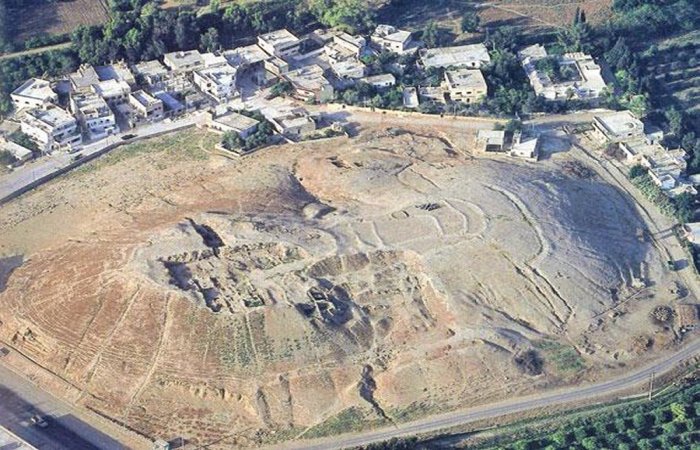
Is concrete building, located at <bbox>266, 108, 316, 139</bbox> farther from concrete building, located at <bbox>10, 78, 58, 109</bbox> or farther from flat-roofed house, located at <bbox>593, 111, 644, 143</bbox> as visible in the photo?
flat-roofed house, located at <bbox>593, 111, 644, 143</bbox>

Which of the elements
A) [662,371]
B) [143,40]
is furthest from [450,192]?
[143,40]

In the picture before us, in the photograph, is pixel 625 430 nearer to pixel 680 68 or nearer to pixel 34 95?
pixel 680 68

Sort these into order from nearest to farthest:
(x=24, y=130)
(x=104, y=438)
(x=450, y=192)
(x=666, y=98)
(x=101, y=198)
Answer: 1. (x=104, y=438)
2. (x=450, y=192)
3. (x=101, y=198)
4. (x=24, y=130)
5. (x=666, y=98)

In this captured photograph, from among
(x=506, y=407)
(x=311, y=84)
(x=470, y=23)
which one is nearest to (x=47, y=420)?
(x=506, y=407)

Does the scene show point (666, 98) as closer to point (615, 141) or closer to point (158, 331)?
point (615, 141)

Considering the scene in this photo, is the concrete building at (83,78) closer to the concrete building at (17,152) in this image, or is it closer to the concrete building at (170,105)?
the concrete building at (170,105)

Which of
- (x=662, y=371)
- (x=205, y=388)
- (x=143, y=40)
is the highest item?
(x=143, y=40)

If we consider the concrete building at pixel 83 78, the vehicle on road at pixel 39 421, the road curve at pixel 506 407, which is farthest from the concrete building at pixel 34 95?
the road curve at pixel 506 407
